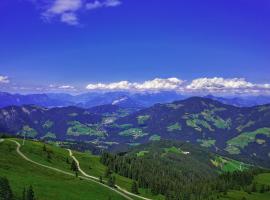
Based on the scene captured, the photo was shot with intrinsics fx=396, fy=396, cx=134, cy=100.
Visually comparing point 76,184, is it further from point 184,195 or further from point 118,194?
point 184,195

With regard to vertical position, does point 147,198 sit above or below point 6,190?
below

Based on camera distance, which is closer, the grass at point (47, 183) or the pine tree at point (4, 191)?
the pine tree at point (4, 191)

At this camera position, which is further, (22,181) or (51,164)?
(51,164)

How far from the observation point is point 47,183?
138125mm

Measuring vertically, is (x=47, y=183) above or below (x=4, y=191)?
below

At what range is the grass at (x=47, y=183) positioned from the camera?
408 feet

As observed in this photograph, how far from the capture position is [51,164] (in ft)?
653

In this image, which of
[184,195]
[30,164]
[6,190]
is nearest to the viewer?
[6,190]

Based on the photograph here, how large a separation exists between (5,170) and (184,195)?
9277 cm

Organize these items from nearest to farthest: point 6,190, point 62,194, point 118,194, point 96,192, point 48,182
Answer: point 6,190, point 62,194, point 48,182, point 96,192, point 118,194

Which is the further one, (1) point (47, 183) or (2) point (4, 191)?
(1) point (47, 183)

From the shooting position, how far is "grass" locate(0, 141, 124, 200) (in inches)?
4894

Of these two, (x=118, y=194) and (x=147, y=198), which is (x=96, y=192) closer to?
(x=118, y=194)

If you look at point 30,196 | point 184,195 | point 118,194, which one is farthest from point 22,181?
point 184,195
